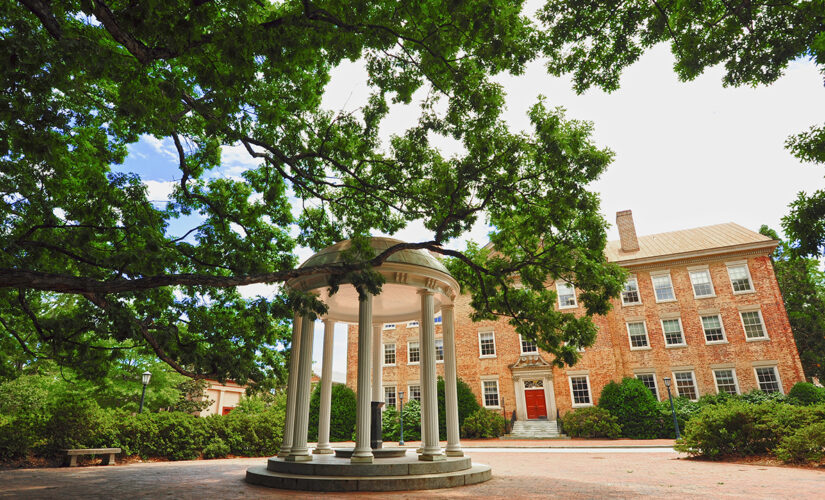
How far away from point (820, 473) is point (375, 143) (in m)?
13.6

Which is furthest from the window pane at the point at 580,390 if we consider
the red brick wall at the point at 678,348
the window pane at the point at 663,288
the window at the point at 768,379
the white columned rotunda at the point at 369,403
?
the white columned rotunda at the point at 369,403

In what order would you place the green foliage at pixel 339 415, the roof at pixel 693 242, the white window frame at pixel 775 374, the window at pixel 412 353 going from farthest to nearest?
the window at pixel 412 353 < the roof at pixel 693 242 < the green foliage at pixel 339 415 < the white window frame at pixel 775 374

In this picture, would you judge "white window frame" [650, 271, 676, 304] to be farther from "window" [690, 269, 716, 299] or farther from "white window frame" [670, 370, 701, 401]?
"white window frame" [670, 370, 701, 401]

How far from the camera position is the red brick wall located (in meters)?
26.8

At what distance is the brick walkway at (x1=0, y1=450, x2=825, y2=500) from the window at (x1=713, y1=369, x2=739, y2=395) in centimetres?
1806

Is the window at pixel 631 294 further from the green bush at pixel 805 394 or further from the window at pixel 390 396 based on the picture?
the window at pixel 390 396

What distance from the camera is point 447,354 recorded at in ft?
41.5

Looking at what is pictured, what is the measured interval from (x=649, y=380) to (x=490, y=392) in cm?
1100

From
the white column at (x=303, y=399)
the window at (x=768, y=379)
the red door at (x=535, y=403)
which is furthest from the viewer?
the red door at (x=535, y=403)

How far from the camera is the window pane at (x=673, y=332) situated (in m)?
29.0

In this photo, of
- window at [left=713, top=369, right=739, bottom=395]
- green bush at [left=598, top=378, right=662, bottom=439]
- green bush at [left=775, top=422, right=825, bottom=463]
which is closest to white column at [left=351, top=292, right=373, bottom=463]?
green bush at [left=775, top=422, right=825, bottom=463]

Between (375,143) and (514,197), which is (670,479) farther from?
(375,143)

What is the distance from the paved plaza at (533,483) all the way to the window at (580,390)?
16.1 m

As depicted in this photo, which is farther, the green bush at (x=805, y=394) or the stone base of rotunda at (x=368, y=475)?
the green bush at (x=805, y=394)
